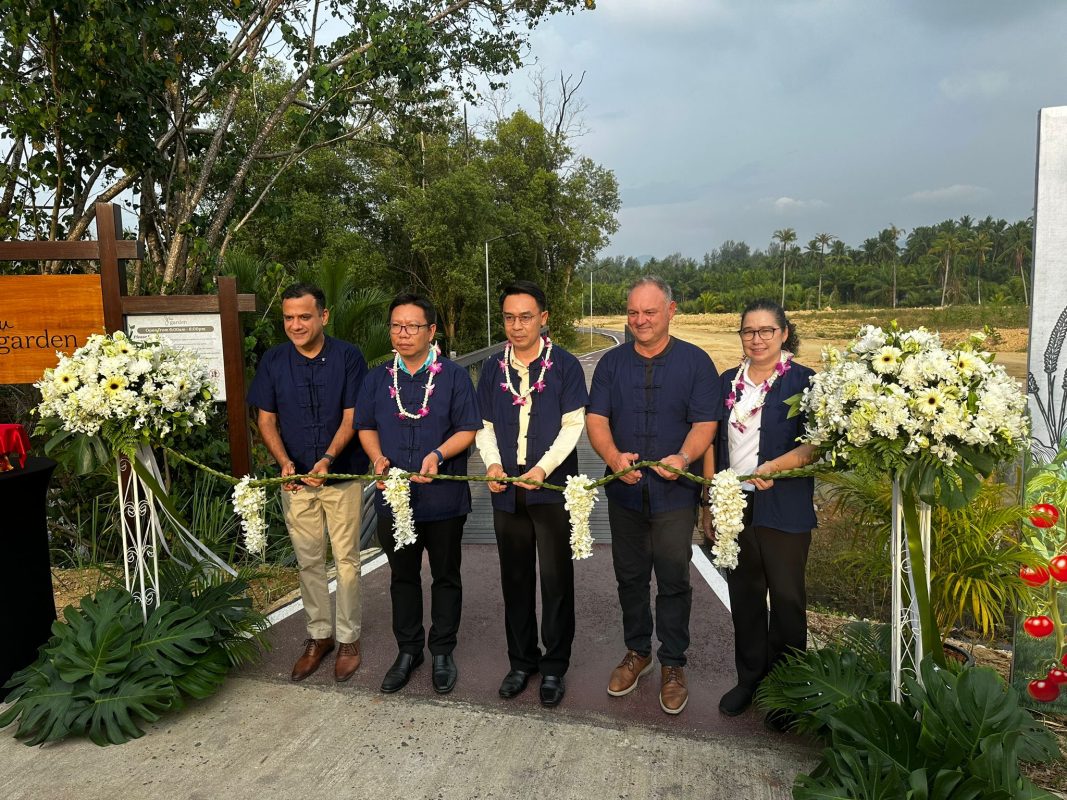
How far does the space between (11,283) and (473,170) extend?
23560 millimetres

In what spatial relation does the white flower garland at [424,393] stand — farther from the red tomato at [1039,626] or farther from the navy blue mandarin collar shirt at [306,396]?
the red tomato at [1039,626]

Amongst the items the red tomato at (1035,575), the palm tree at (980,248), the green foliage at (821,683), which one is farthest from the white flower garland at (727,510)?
the palm tree at (980,248)

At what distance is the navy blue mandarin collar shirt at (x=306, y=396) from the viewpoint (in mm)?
3863

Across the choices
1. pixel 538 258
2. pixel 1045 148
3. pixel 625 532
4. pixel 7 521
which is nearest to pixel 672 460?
pixel 625 532

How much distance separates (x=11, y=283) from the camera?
188 inches

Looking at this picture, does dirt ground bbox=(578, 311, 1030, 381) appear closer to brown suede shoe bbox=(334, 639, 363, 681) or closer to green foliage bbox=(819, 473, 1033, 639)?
green foliage bbox=(819, 473, 1033, 639)

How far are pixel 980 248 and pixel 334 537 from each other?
87.3 m

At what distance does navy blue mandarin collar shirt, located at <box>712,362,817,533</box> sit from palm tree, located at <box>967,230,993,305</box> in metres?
78.1

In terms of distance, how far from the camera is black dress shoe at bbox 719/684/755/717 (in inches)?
133

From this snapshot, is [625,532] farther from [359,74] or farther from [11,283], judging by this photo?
[359,74]

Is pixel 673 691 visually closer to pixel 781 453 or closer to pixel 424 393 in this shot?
pixel 781 453

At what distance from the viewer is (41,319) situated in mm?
4848

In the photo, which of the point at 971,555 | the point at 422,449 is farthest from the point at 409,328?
the point at 971,555

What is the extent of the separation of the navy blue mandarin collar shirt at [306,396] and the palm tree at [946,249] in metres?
80.1
